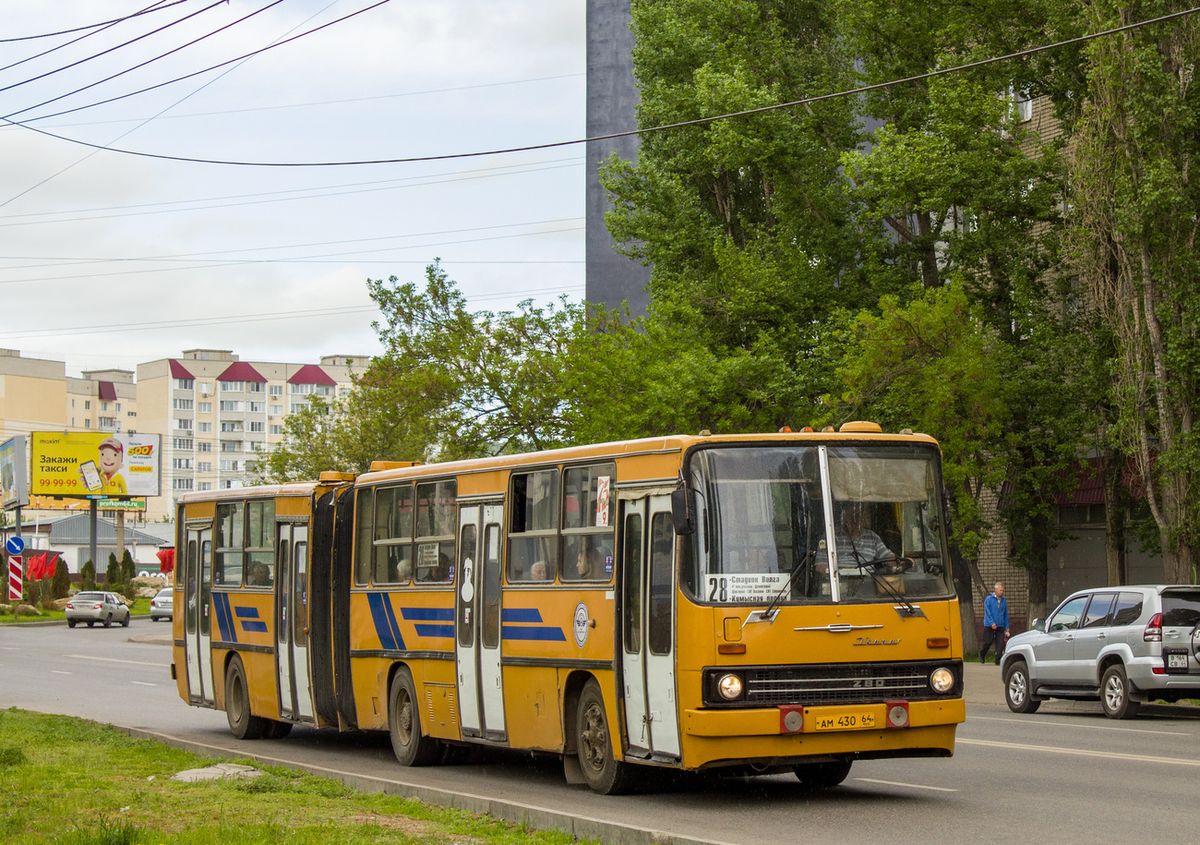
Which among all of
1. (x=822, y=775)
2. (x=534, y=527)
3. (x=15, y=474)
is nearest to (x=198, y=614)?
(x=534, y=527)

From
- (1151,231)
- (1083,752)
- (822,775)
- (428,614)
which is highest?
(1151,231)

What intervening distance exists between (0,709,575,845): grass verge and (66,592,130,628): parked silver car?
162 feet

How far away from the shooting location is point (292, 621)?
17.8m

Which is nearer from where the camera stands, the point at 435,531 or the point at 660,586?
the point at 660,586

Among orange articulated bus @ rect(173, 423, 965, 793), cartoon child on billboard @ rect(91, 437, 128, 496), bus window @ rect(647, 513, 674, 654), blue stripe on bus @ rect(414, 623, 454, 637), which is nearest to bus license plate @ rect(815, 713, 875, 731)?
orange articulated bus @ rect(173, 423, 965, 793)

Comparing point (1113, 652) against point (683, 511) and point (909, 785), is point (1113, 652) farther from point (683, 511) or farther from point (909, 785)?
point (683, 511)

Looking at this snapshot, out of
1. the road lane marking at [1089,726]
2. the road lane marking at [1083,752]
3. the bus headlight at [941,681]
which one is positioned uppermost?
the bus headlight at [941,681]

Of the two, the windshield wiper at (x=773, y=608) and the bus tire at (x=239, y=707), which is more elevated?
the windshield wiper at (x=773, y=608)

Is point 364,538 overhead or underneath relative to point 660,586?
overhead

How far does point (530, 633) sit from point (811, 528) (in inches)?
121

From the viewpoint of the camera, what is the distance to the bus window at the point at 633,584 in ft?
38.7

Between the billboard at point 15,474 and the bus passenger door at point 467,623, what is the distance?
83994 mm

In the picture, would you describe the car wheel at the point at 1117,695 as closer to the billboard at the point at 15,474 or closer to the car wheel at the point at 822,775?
the car wheel at the point at 822,775

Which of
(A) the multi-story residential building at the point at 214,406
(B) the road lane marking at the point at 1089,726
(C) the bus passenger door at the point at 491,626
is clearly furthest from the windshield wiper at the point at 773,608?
(A) the multi-story residential building at the point at 214,406
